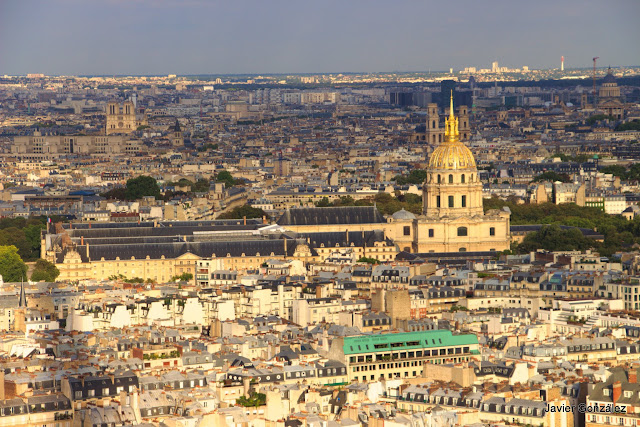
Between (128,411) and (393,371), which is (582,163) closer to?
(393,371)

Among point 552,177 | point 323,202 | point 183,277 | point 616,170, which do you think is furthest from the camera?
point 616,170

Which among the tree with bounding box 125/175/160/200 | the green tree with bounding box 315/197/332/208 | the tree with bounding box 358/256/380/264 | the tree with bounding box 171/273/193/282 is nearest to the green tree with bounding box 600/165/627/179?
the green tree with bounding box 315/197/332/208

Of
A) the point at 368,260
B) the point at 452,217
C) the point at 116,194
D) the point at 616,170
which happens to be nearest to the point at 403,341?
the point at 368,260

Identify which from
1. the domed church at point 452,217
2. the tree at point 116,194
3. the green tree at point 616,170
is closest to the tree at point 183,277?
the domed church at point 452,217

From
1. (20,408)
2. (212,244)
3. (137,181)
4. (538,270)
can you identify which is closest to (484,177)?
(137,181)

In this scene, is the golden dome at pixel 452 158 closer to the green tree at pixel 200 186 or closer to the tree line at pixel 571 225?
the tree line at pixel 571 225

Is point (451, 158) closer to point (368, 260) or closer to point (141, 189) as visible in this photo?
point (368, 260)
